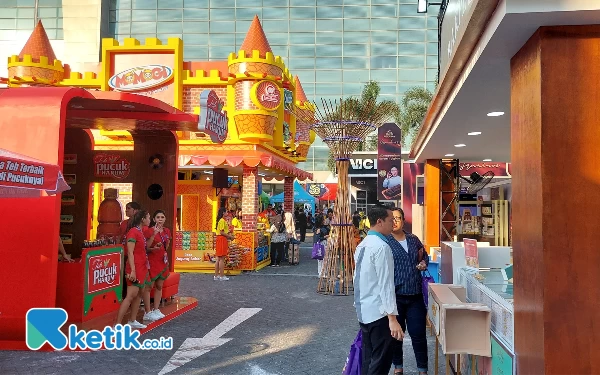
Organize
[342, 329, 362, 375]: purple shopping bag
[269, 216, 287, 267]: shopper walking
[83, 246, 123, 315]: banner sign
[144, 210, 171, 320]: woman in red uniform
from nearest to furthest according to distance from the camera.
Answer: [342, 329, 362, 375]: purple shopping bag, [83, 246, 123, 315]: banner sign, [144, 210, 171, 320]: woman in red uniform, [269, 216, 287, 267]: shopper walking

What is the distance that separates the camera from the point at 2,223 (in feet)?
21.2

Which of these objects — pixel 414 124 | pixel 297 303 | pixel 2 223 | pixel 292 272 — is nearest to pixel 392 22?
pixel 414 124

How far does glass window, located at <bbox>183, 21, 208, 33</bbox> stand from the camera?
1903 inches

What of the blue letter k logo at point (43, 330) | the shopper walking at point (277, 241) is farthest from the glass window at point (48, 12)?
the blue letter k logo at point (43, 330)

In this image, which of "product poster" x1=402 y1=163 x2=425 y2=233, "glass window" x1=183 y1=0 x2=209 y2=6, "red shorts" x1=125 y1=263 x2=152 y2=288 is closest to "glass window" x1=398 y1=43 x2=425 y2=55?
"glass window" x1=183 y1=0 x2=209 y2=6

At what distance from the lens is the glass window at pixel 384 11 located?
47750 mm

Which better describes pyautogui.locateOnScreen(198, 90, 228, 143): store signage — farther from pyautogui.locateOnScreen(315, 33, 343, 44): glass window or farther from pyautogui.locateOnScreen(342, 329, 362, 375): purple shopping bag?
pyautogui.locateOnScreen(315, 33, 343, 44): glass window

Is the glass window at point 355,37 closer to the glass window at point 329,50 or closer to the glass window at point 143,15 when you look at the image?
the glass window at point 329,50

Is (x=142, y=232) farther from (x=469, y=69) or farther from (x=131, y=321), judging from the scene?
(x=469, y=69)

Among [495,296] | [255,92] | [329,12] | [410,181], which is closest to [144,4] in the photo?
[329,12]

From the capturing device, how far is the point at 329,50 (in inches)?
1873

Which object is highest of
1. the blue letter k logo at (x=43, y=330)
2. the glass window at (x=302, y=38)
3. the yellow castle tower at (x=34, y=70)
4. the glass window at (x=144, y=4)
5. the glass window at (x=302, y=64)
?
the glass window at (x=144, y=4)

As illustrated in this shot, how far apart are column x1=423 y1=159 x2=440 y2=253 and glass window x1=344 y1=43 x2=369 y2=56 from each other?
36190mm

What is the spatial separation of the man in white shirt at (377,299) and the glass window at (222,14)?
1857 inches
